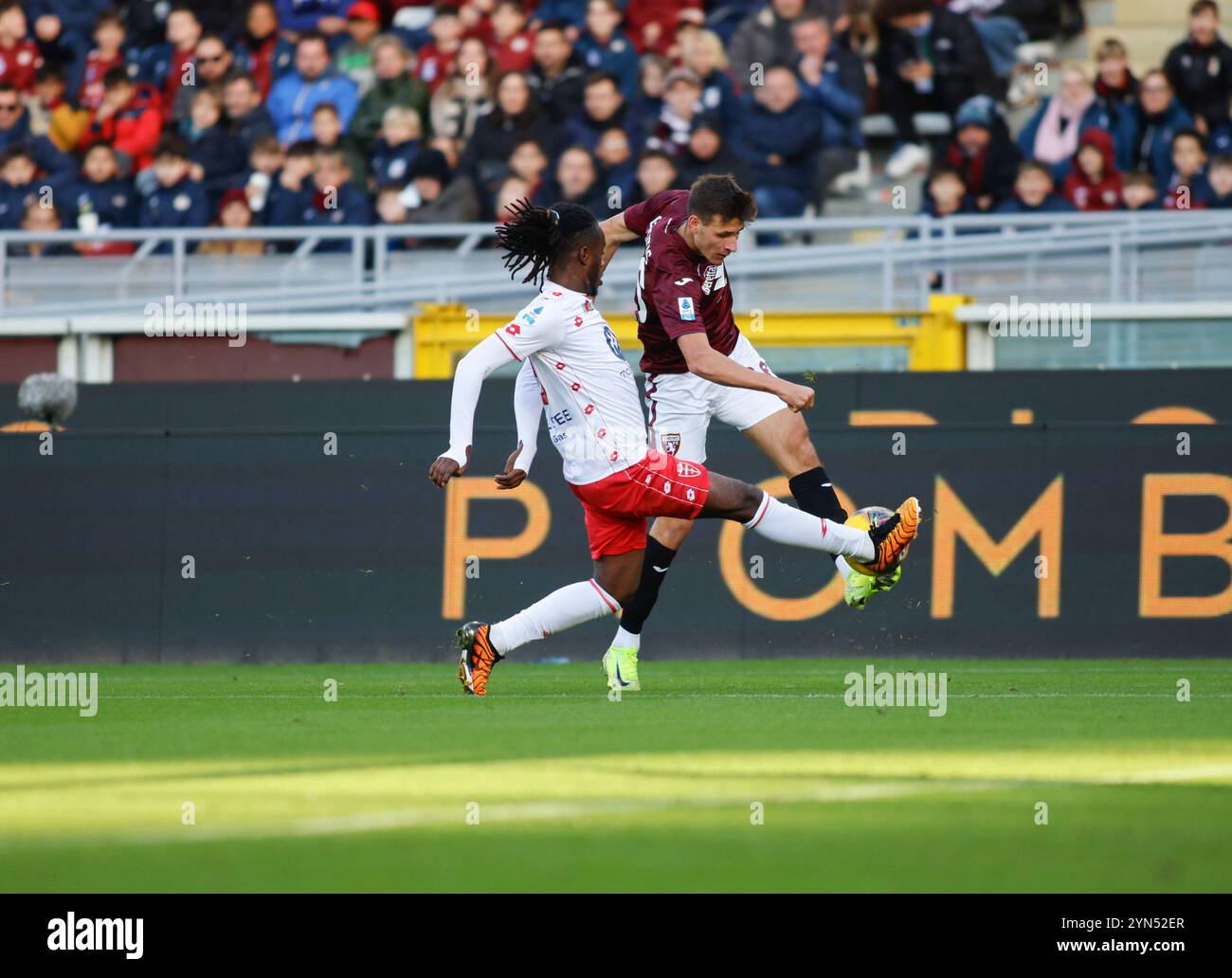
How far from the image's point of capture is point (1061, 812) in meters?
5.58

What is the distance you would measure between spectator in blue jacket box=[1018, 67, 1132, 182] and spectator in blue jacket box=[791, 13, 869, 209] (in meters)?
1.41

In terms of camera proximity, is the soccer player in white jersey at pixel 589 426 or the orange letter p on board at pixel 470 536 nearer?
the soccer player in white jersey at pixel 589 426

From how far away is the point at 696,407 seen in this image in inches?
385

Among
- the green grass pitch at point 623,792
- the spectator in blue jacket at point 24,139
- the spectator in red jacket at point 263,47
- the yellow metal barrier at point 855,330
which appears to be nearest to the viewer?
the green grass pitch at point 623,792

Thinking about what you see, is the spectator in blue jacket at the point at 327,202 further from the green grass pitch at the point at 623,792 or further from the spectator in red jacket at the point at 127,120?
the green grass pitch at the point at 623,792

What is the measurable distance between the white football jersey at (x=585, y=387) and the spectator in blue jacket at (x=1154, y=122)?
28.7 feet

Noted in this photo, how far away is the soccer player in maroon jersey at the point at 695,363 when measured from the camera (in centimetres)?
909

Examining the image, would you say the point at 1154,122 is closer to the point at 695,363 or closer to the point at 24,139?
the point at 695,363

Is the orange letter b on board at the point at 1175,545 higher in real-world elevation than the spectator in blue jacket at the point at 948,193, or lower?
lower

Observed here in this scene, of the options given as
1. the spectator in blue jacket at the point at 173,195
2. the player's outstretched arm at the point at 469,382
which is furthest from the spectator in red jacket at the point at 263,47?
the player's outstretched arm at the point at 469,382
